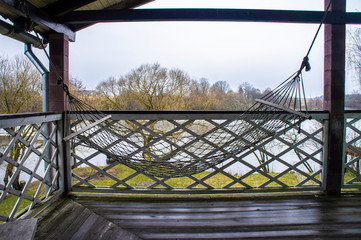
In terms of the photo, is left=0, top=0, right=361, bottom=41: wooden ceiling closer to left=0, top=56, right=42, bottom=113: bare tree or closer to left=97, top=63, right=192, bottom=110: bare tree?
left=0, top=56, right=42, bottom=113: bare tree

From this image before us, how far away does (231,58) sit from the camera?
159 inches

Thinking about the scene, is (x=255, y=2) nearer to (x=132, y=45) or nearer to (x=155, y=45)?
(x=155, y=45)

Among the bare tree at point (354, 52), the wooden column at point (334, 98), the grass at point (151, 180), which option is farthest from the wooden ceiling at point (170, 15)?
the grass at point (151, 180)

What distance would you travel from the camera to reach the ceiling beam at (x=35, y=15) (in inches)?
50.9

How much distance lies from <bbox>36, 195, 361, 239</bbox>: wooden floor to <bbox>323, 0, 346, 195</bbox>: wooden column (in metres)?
0.21

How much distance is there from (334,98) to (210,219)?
1.50 m

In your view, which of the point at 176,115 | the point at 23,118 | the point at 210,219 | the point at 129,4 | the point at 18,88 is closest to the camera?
the point at 23,118

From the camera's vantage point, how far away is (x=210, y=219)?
4.85 ft

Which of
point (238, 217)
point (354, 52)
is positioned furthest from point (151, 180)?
point (354, 52)

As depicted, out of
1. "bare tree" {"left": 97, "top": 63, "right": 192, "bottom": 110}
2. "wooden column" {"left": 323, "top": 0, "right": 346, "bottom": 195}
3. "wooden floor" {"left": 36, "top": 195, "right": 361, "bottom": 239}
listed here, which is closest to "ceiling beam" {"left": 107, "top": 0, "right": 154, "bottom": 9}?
"wooden column" {"left": 323, "top": 0, "right": 346, "bottom": 195}

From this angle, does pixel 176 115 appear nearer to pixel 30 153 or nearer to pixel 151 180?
pixel 30 153

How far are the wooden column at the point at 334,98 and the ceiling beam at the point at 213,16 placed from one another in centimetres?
11

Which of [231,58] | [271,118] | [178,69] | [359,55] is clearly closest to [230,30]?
[231,58]

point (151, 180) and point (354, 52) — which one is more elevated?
point (354, 52)
